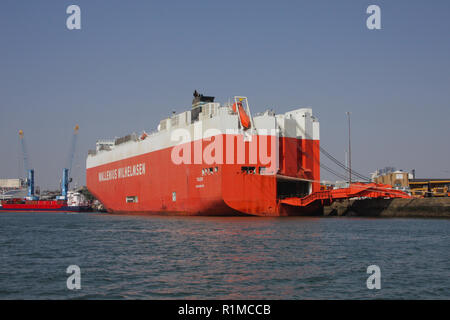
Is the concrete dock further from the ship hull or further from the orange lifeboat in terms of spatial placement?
the orange lifeboat

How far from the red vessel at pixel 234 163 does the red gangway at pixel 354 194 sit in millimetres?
78

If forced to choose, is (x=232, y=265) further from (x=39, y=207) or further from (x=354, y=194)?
(x=39, y=207)

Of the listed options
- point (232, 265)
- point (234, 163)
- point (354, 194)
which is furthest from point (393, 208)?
point (232, 265)

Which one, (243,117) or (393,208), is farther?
(243,117)

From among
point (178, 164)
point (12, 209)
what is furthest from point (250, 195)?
point (12, 209)

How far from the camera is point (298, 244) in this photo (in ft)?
66.4

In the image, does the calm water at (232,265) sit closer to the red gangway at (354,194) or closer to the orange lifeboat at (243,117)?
the red gangway at (354,194)

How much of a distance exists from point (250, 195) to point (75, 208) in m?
62.7

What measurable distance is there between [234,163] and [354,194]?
8675mm

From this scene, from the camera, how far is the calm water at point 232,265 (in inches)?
467

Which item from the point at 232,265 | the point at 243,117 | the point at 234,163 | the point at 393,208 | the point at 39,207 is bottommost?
the point at 39,207

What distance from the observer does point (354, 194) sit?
3500 centimetres

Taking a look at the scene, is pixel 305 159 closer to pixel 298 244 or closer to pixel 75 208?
pixel 298 244
